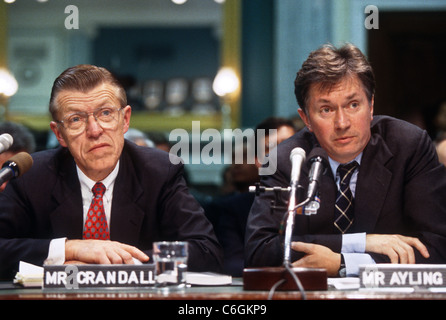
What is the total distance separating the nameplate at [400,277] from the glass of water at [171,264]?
→ 0.51 metres

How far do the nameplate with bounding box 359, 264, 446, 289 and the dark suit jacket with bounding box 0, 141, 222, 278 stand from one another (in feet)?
2.75

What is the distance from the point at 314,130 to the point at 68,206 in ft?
3.30

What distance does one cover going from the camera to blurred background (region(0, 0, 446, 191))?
19.7ft

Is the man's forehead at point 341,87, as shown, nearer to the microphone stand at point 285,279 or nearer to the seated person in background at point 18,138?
the microphone stand at point 285,279

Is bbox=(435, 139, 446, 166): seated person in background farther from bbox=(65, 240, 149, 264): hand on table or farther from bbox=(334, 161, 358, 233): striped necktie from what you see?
bbox=(65, 240, 149, 264): hand on table

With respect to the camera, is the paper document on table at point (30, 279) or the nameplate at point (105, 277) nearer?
the nameplate at point (105, 277)

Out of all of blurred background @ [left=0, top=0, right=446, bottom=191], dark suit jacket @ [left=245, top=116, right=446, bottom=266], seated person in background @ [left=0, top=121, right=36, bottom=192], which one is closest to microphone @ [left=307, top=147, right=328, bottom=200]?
dark suit jacket @ [left=245, top=116, right=446, bottom=266]

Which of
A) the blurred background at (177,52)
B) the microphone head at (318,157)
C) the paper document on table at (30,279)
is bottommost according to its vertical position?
the paper document on table at (30,279)

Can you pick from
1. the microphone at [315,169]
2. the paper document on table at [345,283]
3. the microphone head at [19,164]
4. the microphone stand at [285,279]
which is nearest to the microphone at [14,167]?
the microphone head at [19,164]

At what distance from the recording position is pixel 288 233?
1968 millimetres

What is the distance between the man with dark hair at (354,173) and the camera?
8.57 feet

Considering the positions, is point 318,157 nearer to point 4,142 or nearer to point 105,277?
point 105,277

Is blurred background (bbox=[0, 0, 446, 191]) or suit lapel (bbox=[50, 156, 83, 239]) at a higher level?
blurred background (bbox=[0, 0, 446, 191])
